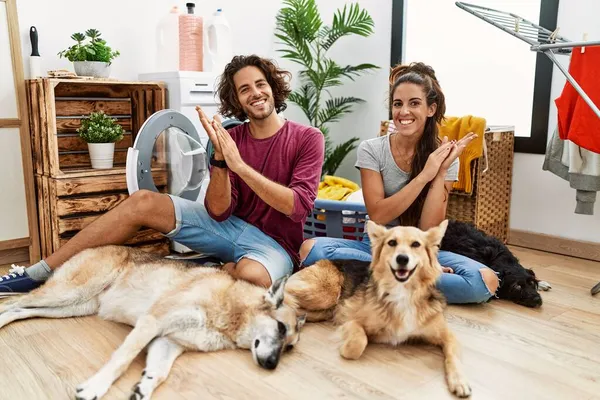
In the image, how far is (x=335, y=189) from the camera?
3504mm

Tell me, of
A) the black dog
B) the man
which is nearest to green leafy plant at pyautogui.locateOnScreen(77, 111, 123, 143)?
the man

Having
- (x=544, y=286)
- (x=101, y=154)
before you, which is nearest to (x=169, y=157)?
(x=101, y=154)

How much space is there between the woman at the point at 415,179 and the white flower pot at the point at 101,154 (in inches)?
56.7

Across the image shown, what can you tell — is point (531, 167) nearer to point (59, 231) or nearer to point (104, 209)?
point (104, 209)

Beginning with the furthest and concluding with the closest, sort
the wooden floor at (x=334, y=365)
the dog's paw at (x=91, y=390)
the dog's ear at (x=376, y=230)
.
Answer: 1. the dog's ear at (x=376, y=230)
2. the wooden floor at (x=334, y=365)
3. the dog's paw at (x=91, y=390)

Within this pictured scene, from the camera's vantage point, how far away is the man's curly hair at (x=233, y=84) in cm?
251

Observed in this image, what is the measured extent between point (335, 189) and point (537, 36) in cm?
149

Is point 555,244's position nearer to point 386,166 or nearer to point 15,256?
point 386,166

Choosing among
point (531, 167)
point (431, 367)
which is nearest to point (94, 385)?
point (431, 367)

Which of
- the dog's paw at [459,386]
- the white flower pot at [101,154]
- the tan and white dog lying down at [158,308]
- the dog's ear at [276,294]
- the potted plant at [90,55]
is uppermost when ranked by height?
the potted plant at [90,55]

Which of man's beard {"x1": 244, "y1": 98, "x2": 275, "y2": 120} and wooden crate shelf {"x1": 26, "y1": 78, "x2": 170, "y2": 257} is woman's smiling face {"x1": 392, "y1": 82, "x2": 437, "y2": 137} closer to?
man's beard {"x1": 244, "y1": 98, "x2": 275, "y2": 120}

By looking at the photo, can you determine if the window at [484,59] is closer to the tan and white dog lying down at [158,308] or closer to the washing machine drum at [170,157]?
the washing machine drum at [170,157]

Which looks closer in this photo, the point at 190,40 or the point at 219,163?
the point at 219,163

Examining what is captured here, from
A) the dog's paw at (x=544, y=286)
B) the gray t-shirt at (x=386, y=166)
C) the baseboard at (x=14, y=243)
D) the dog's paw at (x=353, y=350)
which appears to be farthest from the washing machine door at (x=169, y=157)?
the dog's paw at (x=544, y=286)
